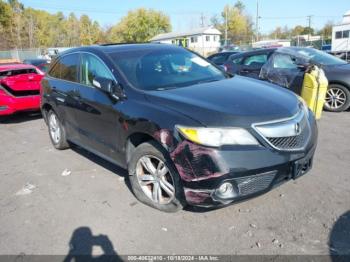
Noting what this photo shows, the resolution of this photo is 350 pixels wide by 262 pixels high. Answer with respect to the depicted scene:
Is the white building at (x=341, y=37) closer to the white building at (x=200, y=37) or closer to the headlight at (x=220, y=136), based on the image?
the white building at (x=200, y=37)

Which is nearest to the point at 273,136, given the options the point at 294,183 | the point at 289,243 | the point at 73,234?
the point at 289,243

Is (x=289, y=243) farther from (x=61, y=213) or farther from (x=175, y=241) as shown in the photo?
(x=61, y=213)

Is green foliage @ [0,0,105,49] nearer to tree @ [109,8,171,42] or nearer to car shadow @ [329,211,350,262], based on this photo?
tree @ [109,8,171,42]

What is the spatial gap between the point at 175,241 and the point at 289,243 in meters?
1.00

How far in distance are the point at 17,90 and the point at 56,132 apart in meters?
2.85

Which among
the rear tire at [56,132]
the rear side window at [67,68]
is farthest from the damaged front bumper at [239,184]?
the rear tire at [56,132]

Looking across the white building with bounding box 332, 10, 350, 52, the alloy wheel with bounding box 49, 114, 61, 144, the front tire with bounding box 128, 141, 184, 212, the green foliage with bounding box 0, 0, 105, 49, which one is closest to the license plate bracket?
the front tire with bounding box 128, 141, 184, 212

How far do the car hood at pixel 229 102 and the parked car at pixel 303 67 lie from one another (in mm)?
4120

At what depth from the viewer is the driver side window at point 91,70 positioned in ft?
13.7

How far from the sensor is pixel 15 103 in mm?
7883

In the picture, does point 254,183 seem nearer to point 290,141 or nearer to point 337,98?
point 290,141

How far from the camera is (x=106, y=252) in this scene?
9.95 ft

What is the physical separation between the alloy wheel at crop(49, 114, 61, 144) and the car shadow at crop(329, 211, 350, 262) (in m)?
4.30

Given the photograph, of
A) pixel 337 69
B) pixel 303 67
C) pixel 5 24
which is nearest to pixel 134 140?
pixel 303 67
